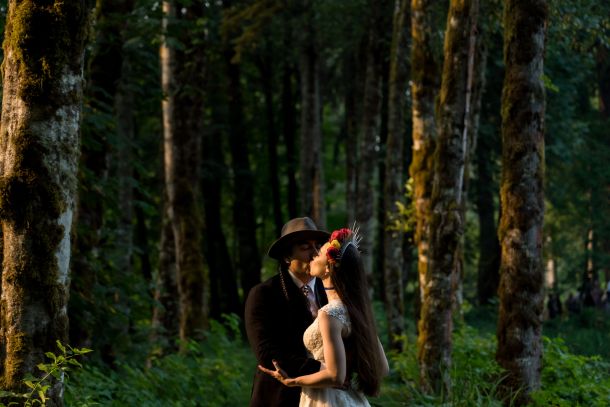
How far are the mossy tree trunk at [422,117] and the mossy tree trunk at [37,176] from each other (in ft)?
28.6

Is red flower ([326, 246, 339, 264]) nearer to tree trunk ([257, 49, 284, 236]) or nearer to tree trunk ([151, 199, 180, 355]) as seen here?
tree trunk ([151, 199, 180, 355])

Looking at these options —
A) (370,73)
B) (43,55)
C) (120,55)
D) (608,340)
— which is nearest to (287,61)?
(370,73)

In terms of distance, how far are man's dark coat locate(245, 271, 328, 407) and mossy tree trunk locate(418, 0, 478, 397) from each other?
5247 mm

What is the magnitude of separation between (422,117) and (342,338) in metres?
9.72

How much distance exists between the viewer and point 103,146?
40.8 feet

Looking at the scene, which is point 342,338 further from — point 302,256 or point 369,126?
point 369,126

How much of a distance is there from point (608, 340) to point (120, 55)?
1185 cm

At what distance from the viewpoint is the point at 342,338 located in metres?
6.09

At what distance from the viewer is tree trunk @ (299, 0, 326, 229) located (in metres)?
26.5

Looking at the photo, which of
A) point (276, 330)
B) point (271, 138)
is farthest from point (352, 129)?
point (276, 330)

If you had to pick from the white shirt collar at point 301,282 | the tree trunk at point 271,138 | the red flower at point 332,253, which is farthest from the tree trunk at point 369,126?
the red flower at point 332,253

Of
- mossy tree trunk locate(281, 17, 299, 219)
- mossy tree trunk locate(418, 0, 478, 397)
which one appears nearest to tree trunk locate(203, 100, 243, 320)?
mossy tree trunk locate(281, 17, 299, 219)

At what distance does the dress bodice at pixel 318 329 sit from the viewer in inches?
235

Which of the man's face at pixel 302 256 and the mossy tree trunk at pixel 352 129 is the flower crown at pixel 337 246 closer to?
the man's face at pixel 302 256
